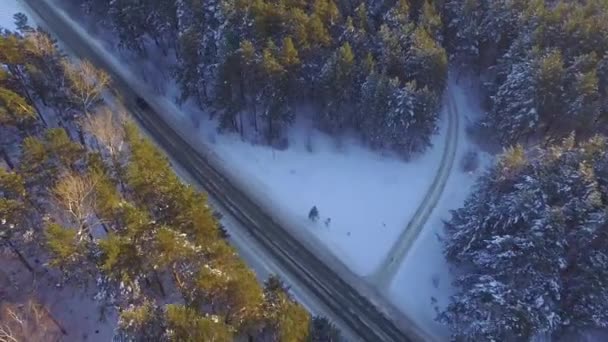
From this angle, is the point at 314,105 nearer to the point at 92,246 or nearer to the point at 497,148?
the point at 497,148

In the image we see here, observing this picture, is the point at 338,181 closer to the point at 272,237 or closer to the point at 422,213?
the point at 422,213

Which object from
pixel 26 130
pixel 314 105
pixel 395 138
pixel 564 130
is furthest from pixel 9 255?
pixel 564 130

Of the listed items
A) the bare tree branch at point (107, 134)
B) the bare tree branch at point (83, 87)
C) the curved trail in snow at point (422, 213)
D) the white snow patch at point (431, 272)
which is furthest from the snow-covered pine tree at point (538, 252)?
the bare tree branch at point (83, 87)

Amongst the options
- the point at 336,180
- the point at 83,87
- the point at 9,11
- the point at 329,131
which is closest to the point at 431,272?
the point at 336,180

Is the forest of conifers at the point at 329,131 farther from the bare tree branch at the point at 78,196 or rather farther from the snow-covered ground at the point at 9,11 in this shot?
the snow-covered ground at the point at 9,11

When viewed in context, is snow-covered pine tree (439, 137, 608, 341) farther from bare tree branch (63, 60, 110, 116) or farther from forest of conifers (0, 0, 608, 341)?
bare tree branch (63, 60, 110, 116)

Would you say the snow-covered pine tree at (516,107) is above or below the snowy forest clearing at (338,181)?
above
